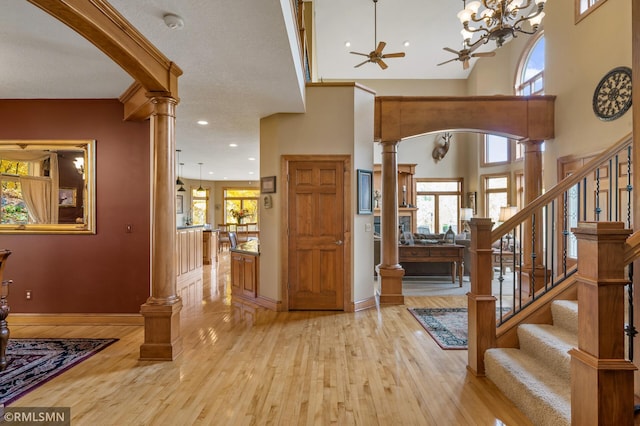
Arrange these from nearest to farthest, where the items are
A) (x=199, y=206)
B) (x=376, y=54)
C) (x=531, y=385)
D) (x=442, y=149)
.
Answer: (x=531, y=385)
(x=376, y=54)
(x=442, y=149)
(x=199, y=206)

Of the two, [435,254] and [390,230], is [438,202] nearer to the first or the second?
[435,254]

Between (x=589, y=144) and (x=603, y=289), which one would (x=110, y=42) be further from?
(x=589, y=144)

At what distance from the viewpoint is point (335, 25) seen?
838 cm

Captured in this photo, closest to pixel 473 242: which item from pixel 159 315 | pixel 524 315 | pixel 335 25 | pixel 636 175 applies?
pixel 524 315

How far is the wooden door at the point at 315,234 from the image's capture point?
4500 mm

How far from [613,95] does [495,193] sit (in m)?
5.49

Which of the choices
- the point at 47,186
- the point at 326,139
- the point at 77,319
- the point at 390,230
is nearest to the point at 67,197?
the point at 47,186

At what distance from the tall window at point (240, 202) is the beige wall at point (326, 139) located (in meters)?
10.2

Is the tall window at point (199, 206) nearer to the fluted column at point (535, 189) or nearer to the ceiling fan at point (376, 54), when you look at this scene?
the ceiling fan at point (376, 54)

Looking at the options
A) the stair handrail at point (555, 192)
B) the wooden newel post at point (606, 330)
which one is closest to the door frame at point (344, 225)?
the stair handrail at point (555, 192)

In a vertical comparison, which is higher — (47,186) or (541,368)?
(47,186)

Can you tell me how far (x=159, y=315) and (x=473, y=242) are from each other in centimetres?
279

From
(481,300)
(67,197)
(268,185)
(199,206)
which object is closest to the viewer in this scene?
(481,300)

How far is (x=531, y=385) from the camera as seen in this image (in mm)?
2141
